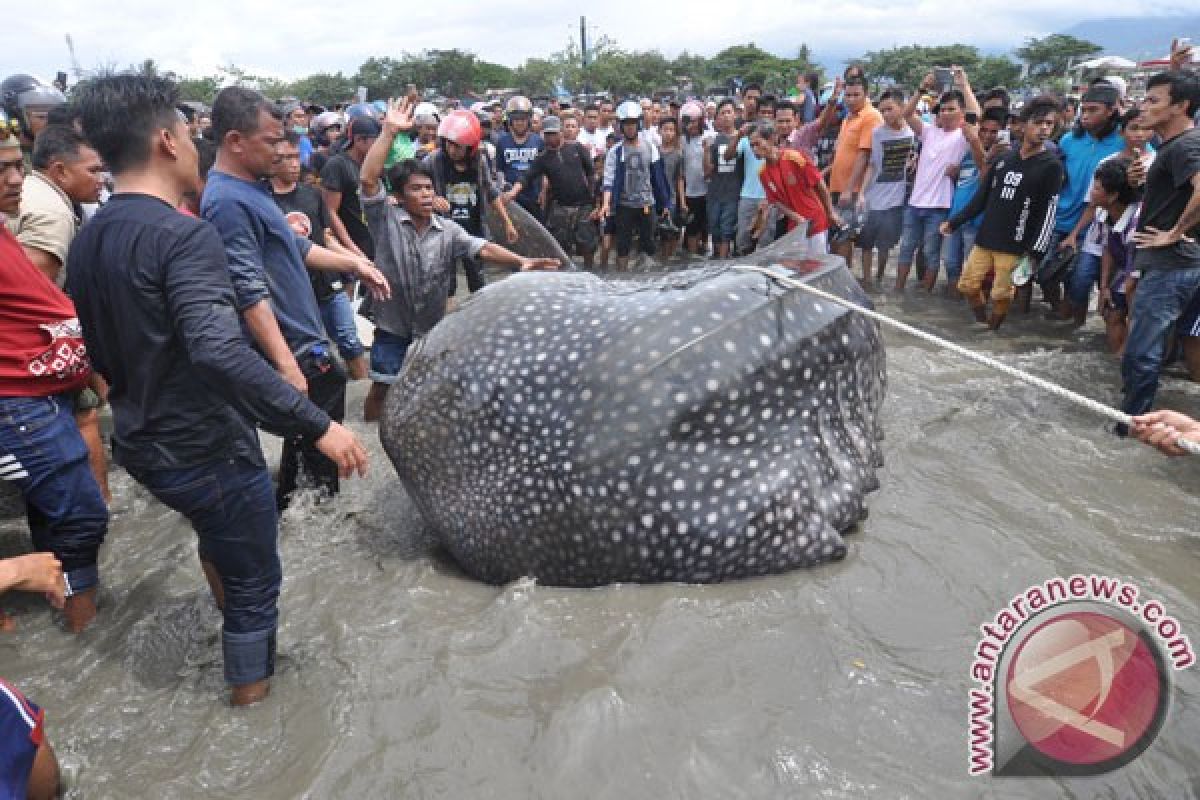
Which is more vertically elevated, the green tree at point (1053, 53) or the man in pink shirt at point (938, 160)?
the green tree at point (1053, 53)

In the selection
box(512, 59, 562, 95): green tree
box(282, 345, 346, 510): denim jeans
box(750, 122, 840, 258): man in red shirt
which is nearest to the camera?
box(282, 345, 346, 510): denim jeans

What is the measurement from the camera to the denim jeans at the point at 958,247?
768 cm

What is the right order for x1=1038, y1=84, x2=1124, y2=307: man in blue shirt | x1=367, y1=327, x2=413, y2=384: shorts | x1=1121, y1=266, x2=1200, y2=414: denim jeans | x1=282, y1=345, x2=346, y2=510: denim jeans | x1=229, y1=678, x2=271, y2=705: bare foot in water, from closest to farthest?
x1=229, y1=678, x2=271, y2=705: bare foot in water → x1=282, y1=345, x2=346, y2=510: denim jeans → x1=1121, y1=266, x2=1200, y2=414: denim jeans → x1=367, y1=327, x2=413, y2=384: shorts → x1=1038, y1=84, x2=1124, y2=307: man in blue shirt

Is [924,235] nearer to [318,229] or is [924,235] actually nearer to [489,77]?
[318,229]

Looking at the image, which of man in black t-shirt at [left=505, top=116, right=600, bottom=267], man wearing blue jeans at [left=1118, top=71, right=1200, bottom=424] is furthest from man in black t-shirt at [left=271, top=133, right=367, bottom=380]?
man wearing blue jeans at [left=1118, top=71, right=1200, bottom=424]

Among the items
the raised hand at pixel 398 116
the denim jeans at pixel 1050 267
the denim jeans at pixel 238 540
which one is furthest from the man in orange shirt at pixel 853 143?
the denim jeans at pixel 238 540

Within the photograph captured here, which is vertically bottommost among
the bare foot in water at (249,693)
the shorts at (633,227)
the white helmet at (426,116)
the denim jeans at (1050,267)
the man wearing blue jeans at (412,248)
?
the bare foot in water at (249,693)

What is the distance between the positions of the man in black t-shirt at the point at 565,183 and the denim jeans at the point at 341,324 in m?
3.86

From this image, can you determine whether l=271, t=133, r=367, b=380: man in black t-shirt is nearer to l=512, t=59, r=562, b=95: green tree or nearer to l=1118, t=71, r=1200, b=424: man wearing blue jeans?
l=1118, t=71, r=1200, b=424: man wearing blue jeans

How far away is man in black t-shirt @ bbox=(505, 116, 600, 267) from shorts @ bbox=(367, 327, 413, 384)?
4498mm

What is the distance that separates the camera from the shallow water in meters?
2.19

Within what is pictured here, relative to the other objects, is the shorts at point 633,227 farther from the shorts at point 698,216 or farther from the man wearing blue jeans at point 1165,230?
the man wearing blue jeans at point 1165,230

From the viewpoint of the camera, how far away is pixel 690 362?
2881 mm

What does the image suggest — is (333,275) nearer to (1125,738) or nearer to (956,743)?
(956,743)
